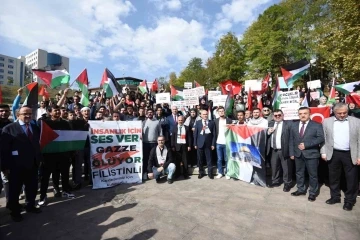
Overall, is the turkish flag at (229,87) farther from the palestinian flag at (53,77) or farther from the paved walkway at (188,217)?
the palestinian flag at (53,77)

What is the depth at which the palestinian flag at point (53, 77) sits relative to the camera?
27.2ft

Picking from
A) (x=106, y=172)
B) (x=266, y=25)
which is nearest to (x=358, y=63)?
(x=106, y=172)

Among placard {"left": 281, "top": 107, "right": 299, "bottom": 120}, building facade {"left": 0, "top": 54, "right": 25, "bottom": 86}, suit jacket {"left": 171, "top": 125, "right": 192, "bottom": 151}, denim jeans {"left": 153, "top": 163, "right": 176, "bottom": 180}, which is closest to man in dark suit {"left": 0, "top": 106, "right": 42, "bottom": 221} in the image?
denim jeans {"left": 153, "top": 163, "right": 176, "bottom": 180}

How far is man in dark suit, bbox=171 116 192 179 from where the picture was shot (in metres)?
7.30

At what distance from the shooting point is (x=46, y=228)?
4211 millimetres

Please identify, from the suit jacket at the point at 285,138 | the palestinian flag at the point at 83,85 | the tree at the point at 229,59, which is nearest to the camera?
the suit jacket at the point at 285,138

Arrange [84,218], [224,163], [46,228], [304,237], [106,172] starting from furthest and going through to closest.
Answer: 1. [224,163]
2. [106,172]
3. [84,218]
4. [46,228]
5. [304,237]

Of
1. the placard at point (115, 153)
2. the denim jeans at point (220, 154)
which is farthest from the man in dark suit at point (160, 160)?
the denim jeans at point (220, 154)

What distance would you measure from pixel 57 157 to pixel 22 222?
1536mm

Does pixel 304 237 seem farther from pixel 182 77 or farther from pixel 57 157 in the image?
pixel 182 77

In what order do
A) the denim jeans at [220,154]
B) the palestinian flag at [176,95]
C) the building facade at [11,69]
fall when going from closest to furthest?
the denim jeans at [220,154]
the palestinian flag at [176,95]
the building facade at [11,69]

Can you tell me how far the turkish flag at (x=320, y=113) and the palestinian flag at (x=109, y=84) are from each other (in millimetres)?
7017

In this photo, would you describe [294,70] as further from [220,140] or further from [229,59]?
[229,59]

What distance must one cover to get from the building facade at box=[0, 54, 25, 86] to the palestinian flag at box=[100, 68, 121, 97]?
11619 centimetres
